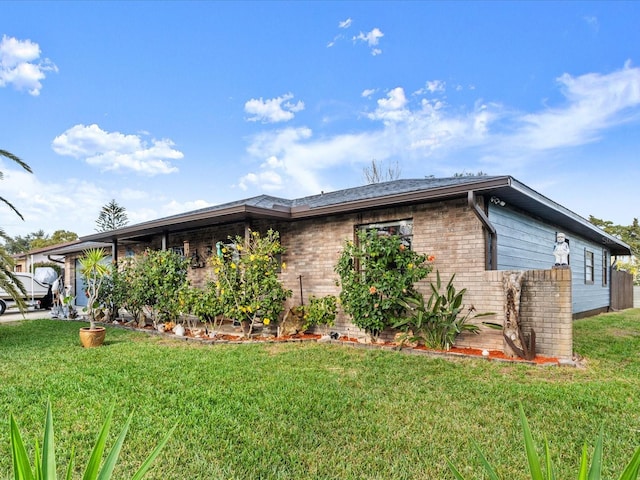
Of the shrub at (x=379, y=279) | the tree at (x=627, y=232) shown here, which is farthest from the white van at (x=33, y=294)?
the tree at (x=627, y=232)

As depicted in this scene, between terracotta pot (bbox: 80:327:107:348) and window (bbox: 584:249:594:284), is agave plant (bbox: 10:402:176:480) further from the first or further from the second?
window (bbox: 584:249:594:284)

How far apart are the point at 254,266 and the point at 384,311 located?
8.89 ft

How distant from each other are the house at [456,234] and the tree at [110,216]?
101 feet

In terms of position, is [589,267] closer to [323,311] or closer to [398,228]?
[398,228]

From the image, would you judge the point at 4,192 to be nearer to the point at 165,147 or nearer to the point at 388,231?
the point at 388,231

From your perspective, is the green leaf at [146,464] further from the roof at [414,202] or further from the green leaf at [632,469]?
the roof at [414,202]

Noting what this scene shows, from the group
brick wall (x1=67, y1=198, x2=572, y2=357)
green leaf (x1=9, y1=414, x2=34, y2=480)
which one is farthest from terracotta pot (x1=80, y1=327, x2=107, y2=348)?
green leaf (x1=9, y1=414, x2=34, y2=480)

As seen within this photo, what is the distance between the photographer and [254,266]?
7535mm

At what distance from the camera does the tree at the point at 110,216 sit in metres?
37.5

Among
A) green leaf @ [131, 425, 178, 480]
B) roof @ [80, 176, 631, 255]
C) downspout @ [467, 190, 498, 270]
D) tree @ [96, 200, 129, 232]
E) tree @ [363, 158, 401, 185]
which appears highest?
tree @ [363, 158, 401, 185]

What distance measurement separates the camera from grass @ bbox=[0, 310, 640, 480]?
2686 mm

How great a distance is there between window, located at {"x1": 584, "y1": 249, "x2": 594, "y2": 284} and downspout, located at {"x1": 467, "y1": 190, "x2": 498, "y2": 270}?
8341mm

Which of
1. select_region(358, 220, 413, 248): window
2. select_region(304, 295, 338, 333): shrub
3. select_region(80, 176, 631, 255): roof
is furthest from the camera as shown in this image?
select_region(304, 295, 338, 333): shrub

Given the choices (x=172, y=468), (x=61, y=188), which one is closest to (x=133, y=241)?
(x=61, y=188)
